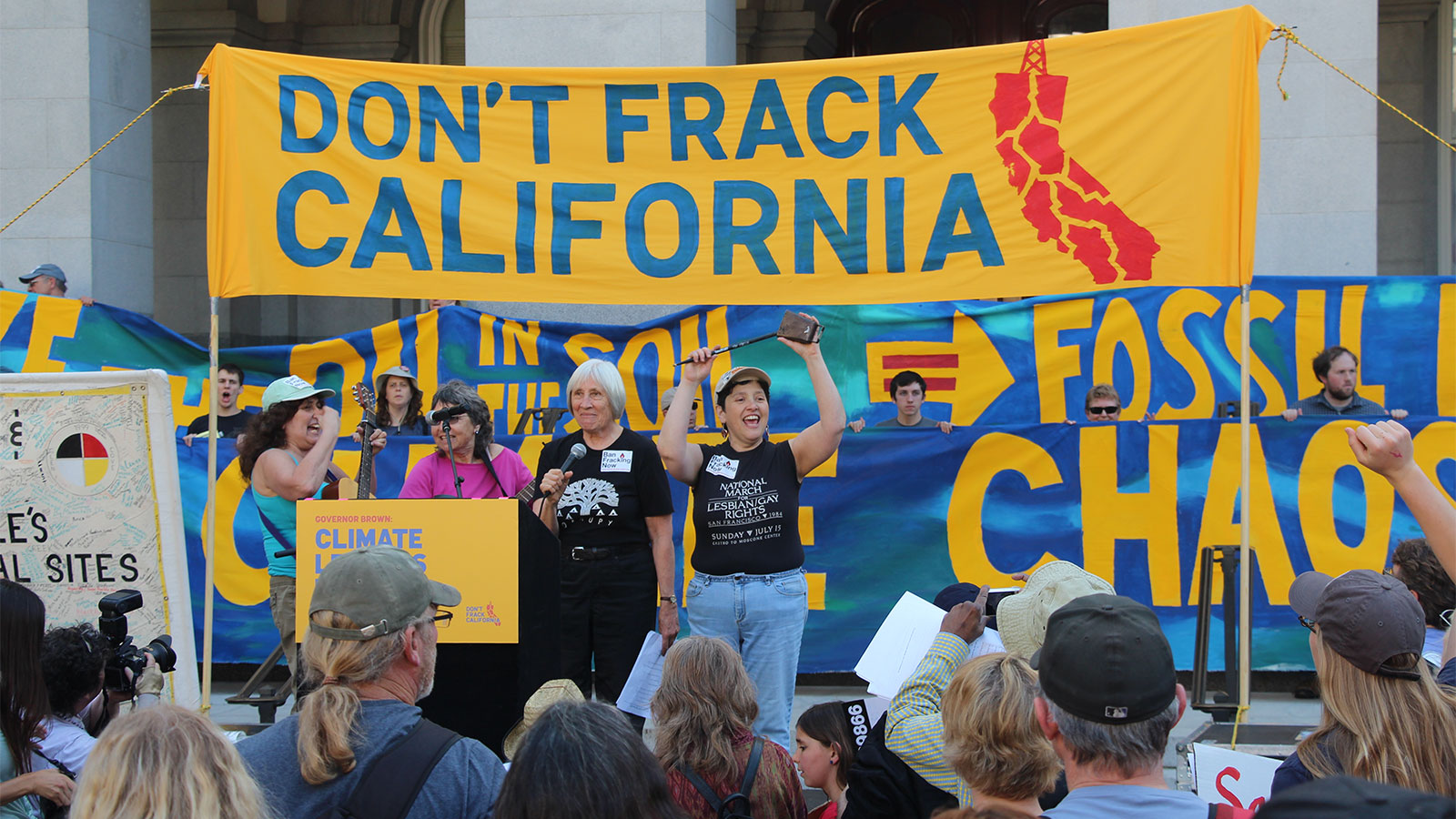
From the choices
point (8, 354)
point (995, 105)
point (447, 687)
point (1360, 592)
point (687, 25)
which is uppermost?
point (687, 25)

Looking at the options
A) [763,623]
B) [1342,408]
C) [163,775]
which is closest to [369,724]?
[163,775]

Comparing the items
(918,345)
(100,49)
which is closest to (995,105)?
(918,345)

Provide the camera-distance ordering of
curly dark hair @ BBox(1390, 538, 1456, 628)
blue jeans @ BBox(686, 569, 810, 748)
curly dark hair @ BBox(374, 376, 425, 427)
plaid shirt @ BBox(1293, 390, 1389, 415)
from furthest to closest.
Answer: curly dark hair @ BBox(374, 376, 425, 427) < plaid shirt @ BBox(1293, 390, 1389, 415) < blue jeans @ BBox(686, 569, 810, 748) < curly dark hair @ BBox(1390, 538, 1456, 628)

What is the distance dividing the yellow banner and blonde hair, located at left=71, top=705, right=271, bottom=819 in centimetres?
369

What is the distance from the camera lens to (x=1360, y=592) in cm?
270

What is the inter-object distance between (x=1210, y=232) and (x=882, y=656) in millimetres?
2443

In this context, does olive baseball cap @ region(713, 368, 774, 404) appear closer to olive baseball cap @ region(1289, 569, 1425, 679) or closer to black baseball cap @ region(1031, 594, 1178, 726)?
olive baseball cap @ region(1289, 569, 1425, 679)

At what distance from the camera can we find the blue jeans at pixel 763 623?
5.25m

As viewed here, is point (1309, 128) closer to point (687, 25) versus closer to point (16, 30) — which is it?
point (687, 25)

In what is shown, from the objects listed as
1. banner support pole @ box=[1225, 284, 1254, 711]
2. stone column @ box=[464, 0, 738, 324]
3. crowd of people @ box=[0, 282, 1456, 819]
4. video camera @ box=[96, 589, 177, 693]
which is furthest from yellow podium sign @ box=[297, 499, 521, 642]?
stone column @ box=[464, 0, 738, 324]

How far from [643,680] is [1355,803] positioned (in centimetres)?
397

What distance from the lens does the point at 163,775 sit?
6.93 ft

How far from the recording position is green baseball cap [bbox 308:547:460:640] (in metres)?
2.70

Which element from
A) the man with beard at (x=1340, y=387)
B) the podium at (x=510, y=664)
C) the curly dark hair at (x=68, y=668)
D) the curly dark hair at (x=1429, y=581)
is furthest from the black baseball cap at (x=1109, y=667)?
the man with beard at (x=1340, y=387)
